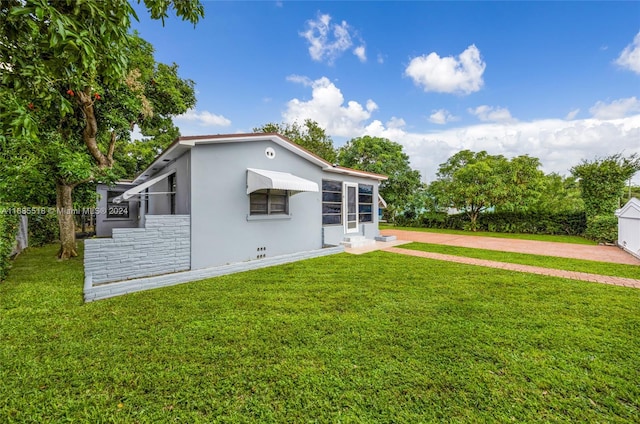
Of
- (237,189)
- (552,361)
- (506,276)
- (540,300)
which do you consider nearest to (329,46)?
(237,189)

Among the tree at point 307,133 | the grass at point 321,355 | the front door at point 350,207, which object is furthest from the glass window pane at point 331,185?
the tree at point 307,133

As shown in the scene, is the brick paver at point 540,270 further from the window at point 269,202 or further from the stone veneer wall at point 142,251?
the stone veneer wall at point 142,251

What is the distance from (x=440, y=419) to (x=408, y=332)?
7.02 feet

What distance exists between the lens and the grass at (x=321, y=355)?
3279 millimetres

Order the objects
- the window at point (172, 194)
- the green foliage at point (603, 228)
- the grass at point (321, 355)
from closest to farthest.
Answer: the grass at point (321, 355) < the window at point (172, 194) < the green foliage at point (603, 228)

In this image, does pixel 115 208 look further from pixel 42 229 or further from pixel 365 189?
pixel 365 189

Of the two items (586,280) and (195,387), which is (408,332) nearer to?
(195,387)

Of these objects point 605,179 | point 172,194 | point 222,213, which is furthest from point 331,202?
point 605,179

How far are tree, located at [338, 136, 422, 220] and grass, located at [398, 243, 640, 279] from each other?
16.4 m

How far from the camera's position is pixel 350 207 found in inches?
692

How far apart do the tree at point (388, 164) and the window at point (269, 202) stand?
19.9 metres

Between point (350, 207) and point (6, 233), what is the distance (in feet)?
53.5

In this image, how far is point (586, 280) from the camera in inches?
354

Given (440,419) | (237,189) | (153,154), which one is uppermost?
(153,154)
